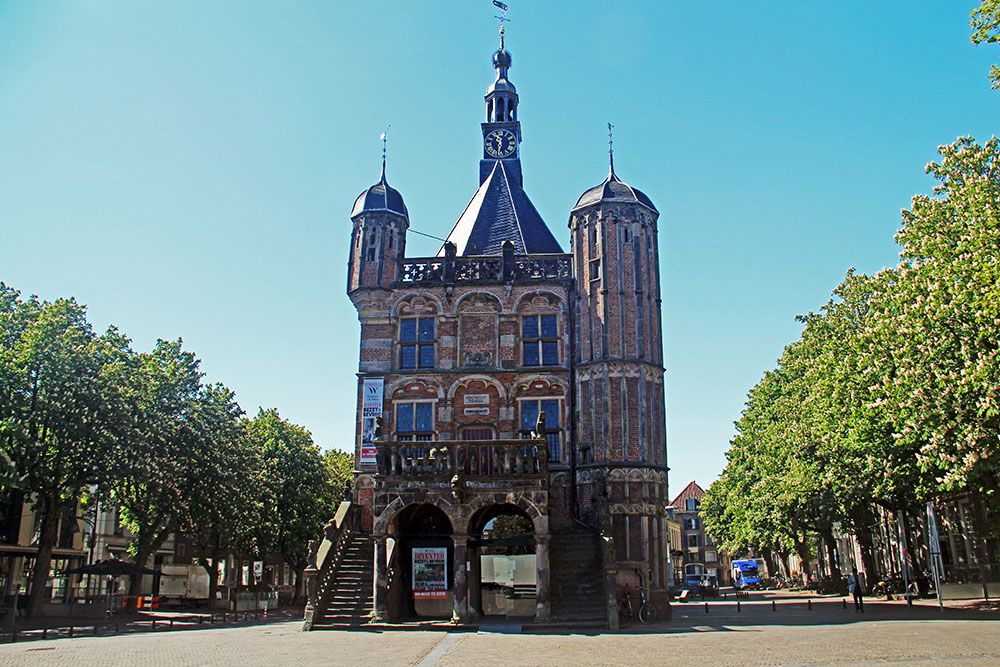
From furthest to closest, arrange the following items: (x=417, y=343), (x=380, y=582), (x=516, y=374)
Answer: (x=417, y=343)
(x=516, y=374)
(x=380, y=582)

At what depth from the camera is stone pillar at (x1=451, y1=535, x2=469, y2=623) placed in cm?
2508

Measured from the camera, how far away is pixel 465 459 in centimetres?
2697

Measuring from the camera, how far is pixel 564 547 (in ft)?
92.7

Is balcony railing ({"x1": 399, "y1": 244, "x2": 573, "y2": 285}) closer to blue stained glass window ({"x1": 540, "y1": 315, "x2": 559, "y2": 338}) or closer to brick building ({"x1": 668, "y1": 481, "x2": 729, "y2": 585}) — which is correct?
blue stained glass window ({"x1": 540, "y1": 315, "x2": 559, "y2": 338})

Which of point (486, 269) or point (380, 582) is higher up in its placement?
point (486, 269)

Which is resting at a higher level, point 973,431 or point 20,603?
point 973,431

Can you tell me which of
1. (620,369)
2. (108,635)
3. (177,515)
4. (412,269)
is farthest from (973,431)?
(177,515)

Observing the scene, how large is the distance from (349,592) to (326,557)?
133cm

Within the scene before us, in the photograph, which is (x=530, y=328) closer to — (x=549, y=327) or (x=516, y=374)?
(x=549, y=327)

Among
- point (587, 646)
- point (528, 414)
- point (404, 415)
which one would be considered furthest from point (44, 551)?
point (587, 646)

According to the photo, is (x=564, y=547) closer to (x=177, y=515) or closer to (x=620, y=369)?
(x=620, y=369)

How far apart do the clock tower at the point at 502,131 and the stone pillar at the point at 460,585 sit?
67.2ft

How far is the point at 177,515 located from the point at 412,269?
16.0m

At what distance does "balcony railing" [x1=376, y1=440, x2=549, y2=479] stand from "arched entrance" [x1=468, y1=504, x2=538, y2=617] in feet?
4.93
